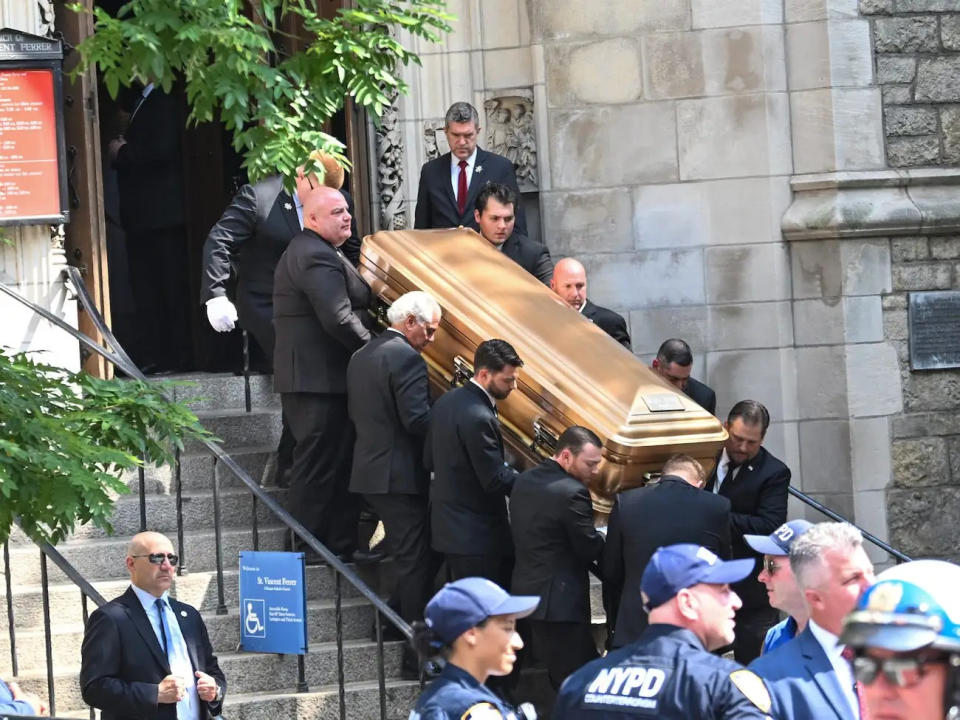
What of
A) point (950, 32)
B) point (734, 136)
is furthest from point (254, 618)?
point (950, 32)

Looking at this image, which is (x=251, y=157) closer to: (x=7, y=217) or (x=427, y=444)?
(x=427, y=444)

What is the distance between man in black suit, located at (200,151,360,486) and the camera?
9.29 meters

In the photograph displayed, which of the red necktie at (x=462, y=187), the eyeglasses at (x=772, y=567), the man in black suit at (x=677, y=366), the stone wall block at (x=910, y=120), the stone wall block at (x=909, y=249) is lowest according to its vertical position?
the eyeglasses at (x=772, y=567)

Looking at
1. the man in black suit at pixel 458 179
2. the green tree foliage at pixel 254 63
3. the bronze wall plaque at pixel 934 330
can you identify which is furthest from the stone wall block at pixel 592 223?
the green tree foliage at pixel 254 63

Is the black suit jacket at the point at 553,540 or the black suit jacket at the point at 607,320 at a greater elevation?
the black suit jacket at the point at 607,320

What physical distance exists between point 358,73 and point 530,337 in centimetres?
→ 299

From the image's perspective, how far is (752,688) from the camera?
4.17 meters

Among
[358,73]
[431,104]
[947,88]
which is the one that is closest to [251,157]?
[358,73]

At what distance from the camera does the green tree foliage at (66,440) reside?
17.6ft

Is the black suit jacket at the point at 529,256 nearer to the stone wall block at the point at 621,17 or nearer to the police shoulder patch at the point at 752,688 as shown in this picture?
the stone wall block at the point at 621,17

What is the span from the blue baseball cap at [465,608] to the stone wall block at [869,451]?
6602 mm

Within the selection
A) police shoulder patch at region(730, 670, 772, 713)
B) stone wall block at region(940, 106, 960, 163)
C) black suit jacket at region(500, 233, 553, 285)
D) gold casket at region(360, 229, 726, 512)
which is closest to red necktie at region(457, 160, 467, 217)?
black suit jacket at region(500, 233, 553, 285)

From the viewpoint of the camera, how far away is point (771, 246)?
10.9 m

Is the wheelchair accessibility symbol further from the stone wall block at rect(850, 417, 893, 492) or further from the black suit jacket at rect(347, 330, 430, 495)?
the stone wall block at rect(850, 417, 893, 492)
